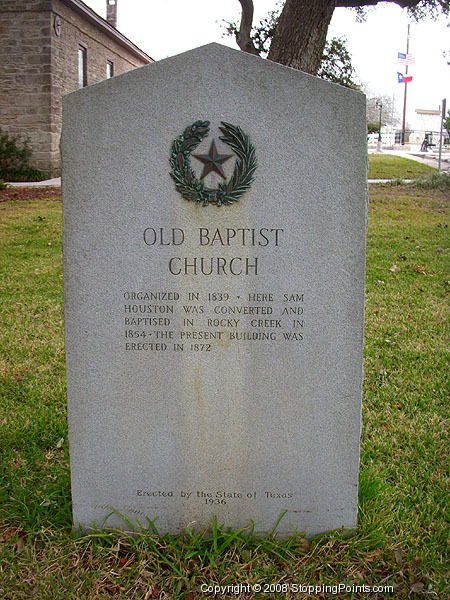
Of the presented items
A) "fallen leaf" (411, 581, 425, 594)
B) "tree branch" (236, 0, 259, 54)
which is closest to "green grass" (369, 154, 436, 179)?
"tree branch" (236, 0, 259, 54)

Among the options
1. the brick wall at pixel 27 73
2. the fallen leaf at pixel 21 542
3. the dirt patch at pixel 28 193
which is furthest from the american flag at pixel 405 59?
the fallen leaf at pixel 21 542

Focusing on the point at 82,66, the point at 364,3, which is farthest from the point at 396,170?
the point at 82,66

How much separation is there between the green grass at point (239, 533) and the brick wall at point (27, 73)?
595 inches

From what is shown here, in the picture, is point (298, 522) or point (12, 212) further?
point (12, 212)

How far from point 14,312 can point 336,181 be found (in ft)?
15.3

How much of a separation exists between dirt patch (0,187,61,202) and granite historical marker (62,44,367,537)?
1196 cm

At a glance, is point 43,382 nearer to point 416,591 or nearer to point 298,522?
point 298,522

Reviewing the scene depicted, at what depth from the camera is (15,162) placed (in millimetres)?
19516

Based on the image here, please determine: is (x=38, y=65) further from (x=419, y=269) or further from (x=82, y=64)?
(x=419, y=269)

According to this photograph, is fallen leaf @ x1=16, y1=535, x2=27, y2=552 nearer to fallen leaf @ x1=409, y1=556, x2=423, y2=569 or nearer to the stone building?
fallen leaf @ x1=409, y1=556, x2=423, y2=569

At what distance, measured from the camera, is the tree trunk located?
866cm

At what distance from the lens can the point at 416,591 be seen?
254 centimetres

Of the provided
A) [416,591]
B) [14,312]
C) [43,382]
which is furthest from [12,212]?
[416,591]

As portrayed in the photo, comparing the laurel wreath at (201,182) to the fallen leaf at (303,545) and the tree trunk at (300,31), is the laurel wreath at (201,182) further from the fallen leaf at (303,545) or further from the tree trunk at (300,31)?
the tree trunk at (300,31)
